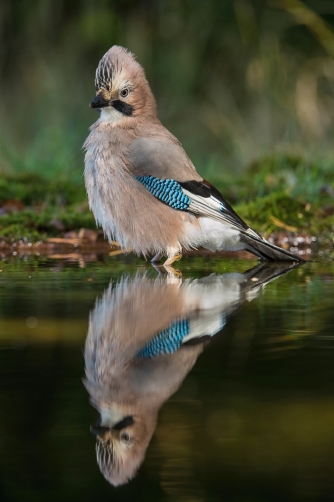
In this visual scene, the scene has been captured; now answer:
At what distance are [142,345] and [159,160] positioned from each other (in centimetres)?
280

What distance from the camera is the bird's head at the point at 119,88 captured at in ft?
20.0

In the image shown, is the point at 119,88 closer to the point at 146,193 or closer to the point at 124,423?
the point at 146,193

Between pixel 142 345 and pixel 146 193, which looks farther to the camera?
pixel 146 193

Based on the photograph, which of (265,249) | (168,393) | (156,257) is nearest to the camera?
(168,393)

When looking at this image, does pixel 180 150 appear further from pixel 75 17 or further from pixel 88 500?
pixel 75 17

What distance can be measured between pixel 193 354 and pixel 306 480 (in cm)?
116

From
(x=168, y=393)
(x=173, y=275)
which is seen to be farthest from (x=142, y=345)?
(x=173, y=275)

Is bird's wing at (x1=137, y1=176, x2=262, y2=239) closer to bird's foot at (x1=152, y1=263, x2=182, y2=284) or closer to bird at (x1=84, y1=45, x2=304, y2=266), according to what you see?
bird at (x1=84, y1=45, x2=304, y2=266)

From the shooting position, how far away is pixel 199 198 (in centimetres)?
589

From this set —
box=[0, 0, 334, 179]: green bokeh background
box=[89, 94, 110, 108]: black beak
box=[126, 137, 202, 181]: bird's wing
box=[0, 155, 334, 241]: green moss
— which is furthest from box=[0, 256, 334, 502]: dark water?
box=[0, 0, 334, 179]: green bokeh background

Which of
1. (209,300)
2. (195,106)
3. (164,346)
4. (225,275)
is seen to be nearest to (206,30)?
(195,106)

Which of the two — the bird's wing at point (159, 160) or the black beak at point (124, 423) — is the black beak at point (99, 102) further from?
the black beak at point (124, 423)

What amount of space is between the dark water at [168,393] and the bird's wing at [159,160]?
4.52 feet

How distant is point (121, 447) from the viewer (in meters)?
2.28
